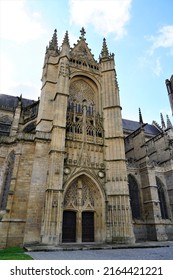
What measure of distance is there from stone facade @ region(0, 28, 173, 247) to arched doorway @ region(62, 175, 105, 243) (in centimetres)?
6

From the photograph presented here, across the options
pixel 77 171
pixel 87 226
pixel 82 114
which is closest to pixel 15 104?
pixel 82 114

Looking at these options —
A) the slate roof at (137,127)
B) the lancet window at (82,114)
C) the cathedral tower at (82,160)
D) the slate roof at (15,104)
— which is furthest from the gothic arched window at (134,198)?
the slate roof at (137,127)

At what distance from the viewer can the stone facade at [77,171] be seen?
12.5 m

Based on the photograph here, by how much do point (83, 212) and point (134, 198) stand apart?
285 inches

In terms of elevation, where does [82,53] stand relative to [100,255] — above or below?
above

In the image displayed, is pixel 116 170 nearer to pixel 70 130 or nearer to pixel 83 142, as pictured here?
pixel 83 142

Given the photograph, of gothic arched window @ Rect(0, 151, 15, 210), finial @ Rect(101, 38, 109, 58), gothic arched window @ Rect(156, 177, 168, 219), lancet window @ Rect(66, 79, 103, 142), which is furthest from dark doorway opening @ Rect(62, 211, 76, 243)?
finial @ Rect(101, 38, 109, 58)

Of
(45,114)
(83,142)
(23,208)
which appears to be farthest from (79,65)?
(23,208)

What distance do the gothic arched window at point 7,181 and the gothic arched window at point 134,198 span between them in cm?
1178

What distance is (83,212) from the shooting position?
14328mm

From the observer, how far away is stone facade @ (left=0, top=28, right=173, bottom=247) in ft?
41.1

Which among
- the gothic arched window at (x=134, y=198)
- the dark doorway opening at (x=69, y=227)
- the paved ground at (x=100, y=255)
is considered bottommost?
the paved ground at (x=100, y=255)

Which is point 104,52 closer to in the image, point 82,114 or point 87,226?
point 82,114

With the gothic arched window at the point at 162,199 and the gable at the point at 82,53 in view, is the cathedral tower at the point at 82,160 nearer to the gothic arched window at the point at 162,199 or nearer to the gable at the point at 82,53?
the gable at the point at 82,53
